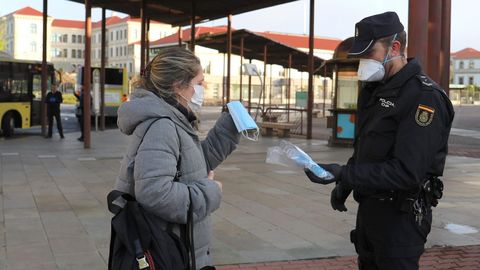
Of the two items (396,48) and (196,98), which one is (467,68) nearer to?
(396,48)

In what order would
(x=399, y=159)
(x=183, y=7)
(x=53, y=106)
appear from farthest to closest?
(x=183, y=7) < (x=53, y=106) < (x=399, y=159)

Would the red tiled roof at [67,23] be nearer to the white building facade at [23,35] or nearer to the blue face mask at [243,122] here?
the white building facade at [23,35]

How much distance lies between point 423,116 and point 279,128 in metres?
16.8

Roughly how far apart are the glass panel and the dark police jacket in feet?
44.0

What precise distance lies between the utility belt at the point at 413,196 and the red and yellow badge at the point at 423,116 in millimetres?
337

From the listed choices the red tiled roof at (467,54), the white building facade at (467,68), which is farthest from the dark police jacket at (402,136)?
the red tiled roof at (467,54)

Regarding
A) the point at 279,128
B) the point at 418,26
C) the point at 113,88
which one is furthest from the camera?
the point at 113,88

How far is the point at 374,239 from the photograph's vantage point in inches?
111

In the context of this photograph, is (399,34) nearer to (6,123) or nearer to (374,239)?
(374,239)

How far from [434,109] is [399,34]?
433 mm

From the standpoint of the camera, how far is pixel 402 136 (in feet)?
8.66

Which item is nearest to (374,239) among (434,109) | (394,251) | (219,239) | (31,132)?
(394,251)

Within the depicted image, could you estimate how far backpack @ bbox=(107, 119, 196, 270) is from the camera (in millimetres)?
2445

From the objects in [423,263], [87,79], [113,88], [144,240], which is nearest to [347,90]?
[87,79]
